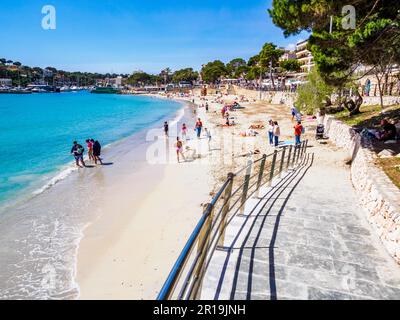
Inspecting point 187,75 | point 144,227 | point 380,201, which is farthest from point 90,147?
point 187,75

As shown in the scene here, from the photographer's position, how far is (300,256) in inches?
169

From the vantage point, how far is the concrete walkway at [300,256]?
3473 mm

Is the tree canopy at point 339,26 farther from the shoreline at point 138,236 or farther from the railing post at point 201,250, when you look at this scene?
the railing post at point 201,250

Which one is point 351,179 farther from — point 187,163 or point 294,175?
point 187,163

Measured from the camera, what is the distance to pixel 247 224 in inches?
204

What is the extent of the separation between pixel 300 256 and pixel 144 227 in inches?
244

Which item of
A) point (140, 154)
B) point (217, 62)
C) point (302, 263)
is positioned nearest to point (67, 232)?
point (302, 263)

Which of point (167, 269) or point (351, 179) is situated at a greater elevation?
point (351, 179)

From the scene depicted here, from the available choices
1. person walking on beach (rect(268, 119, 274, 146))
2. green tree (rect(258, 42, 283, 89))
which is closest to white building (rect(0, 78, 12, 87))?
green tree (rect(258, 42, 283, 89))

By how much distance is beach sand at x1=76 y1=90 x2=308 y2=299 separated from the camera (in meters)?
6.68

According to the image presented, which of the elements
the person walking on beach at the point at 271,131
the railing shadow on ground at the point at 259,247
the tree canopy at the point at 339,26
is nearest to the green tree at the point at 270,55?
the person walking on beach at the point at 271,131

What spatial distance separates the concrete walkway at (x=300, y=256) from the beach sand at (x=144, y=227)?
1773 mm

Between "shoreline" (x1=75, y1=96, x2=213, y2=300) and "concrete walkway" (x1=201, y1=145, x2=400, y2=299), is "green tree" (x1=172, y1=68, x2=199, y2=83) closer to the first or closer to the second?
"shoreline" (x1=75, y1=96, x2=213, y2=300)
